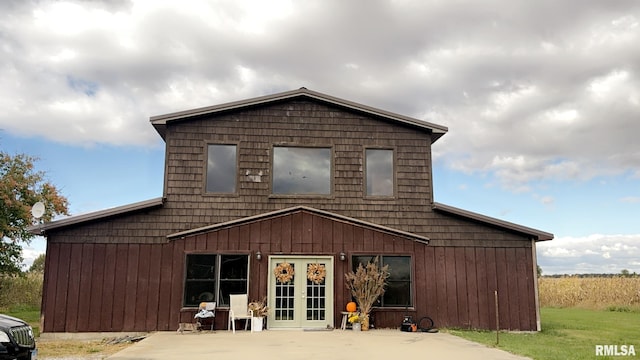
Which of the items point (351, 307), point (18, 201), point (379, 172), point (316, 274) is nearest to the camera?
point (351, 307)

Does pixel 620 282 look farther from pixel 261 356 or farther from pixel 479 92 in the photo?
pixel 261 356

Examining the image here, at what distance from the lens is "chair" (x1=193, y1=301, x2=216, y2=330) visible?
11.3 m

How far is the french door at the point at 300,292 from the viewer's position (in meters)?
11.8

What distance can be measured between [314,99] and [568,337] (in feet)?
27.0

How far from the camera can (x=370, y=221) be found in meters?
12.6

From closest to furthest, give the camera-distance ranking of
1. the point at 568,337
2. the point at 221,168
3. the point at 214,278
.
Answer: the point at 568,337 → the point at 214,278 → the point at 221,168

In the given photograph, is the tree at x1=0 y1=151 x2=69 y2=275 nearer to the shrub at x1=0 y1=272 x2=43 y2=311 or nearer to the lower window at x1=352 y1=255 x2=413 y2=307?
the shrub at x1=0 y1=272 x2=43 y2=311

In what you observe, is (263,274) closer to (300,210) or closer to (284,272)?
(284,272)

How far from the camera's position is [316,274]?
11977 mm

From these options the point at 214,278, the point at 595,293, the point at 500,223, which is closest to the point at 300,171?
the point at 214,278

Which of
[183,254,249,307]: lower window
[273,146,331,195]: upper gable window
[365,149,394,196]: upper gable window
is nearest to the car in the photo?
[183,254,249,307]: lower window

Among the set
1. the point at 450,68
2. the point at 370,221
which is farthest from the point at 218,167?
the point at 450,68

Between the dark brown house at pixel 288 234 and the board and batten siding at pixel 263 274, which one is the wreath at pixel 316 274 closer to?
the dark brown house at pixel 288 234

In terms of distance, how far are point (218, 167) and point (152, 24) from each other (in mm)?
4582
